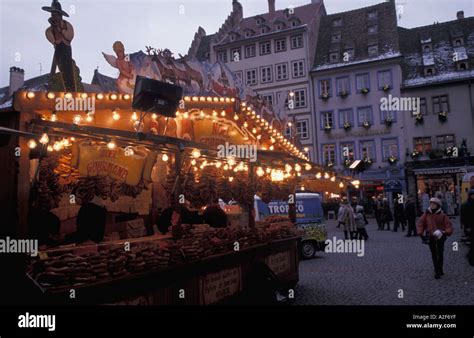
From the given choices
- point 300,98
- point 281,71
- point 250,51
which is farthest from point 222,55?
Result: point 300,98

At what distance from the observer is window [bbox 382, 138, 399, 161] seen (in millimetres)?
34616

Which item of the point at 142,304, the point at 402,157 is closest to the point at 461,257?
the point at 142,304

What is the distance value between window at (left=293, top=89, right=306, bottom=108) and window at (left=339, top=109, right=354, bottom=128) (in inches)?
130

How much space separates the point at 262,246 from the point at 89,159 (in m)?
3.50

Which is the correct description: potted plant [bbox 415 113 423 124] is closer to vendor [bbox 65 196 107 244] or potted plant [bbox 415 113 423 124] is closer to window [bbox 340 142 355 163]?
window [bbox 340 142 355 163]

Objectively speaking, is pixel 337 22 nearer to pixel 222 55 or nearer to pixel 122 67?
pixel 222 55

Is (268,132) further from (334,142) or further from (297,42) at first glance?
(297,42)

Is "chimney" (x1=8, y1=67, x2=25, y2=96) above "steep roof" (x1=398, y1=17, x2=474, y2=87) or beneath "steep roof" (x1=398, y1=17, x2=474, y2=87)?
beneath

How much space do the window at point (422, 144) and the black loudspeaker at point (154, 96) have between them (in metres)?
30.4

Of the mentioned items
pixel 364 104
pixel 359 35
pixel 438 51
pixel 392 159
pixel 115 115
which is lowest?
pixel 115 115

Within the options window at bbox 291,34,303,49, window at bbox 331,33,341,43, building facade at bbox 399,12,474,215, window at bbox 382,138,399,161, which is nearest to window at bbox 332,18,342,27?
window at bbox 331,33,341,43

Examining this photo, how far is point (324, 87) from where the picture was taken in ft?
123

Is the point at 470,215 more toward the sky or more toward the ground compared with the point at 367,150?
more toward the ground

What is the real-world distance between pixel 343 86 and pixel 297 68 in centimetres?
437
